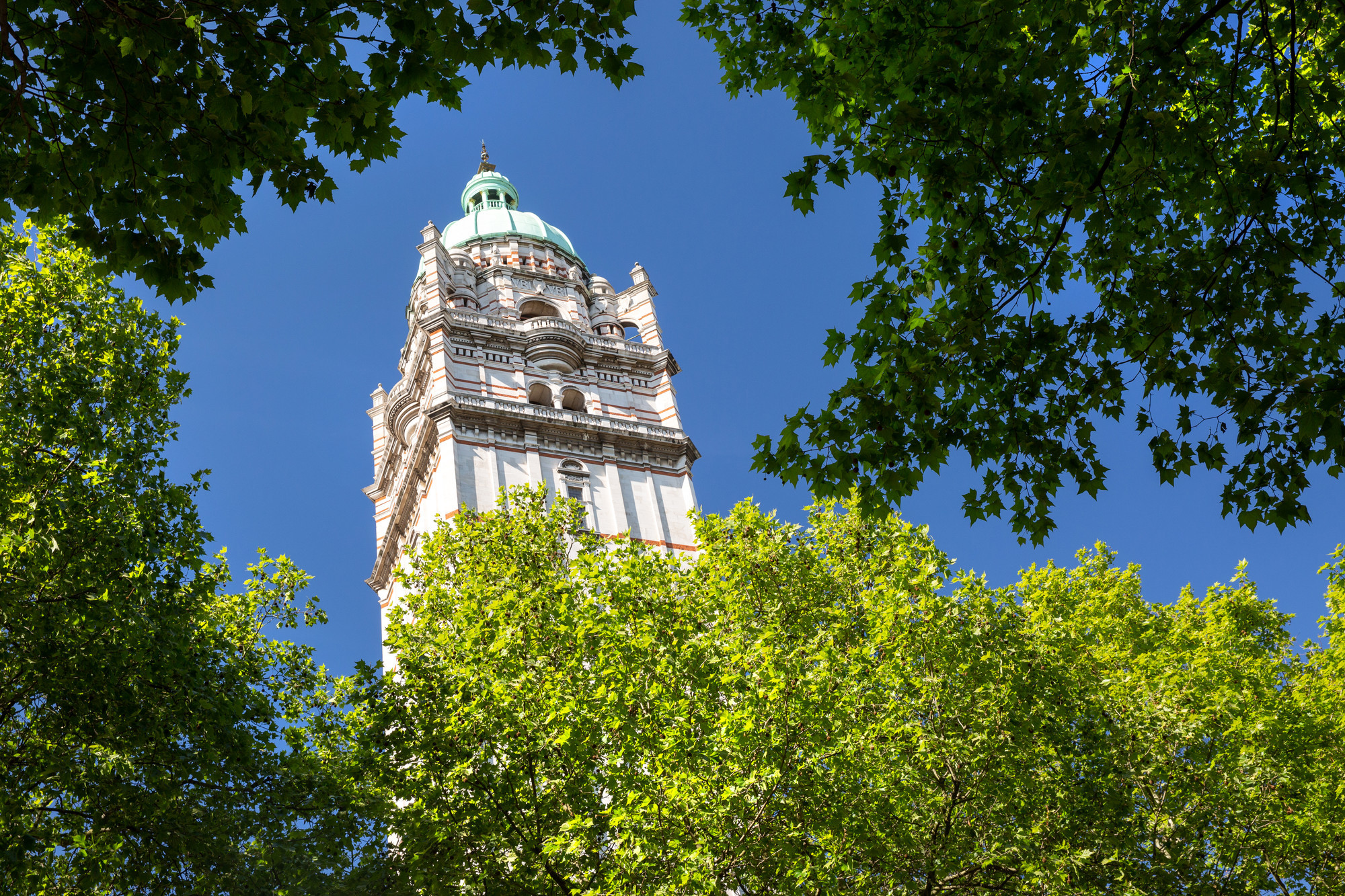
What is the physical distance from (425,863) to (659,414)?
30137 mm

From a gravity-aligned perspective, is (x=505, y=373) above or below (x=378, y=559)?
above

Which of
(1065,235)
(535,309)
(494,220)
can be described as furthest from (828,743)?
(494,220)

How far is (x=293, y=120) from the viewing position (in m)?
8.20

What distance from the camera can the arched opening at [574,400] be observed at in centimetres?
4456

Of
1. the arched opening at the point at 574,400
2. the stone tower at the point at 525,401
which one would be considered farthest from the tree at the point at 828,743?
the arched opening at the point at 574,400

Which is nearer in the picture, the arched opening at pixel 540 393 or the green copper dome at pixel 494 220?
the arched opening at pixel 540 393

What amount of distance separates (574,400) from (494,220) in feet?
52.6

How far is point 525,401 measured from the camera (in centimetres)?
4269

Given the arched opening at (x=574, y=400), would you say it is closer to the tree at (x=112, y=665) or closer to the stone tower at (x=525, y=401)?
the stone tower at (x=525, y=401)

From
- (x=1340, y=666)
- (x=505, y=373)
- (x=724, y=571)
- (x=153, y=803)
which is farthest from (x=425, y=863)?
(x=505, y=373)

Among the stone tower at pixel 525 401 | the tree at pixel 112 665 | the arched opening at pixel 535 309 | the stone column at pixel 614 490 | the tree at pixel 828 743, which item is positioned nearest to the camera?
the tree at pixel 112 665

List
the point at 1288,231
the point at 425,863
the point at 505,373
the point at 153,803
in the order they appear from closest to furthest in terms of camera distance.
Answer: the point at 1288,231 → the point at 153,803 → the point at 425,863 → the point at 505,373

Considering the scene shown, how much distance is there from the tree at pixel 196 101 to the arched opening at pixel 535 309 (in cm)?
4101

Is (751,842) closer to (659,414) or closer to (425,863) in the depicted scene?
(425,863)
